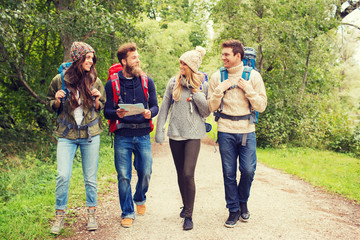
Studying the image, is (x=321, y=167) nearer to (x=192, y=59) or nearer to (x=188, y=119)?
(x=188, y=119)

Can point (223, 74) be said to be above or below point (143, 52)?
below

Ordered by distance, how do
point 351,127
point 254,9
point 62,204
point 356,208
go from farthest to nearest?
point 351,127 < point 254,9 < point 356,208 < point 62,204

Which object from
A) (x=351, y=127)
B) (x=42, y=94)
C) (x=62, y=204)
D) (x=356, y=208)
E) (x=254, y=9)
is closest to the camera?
(x=62, y=204)

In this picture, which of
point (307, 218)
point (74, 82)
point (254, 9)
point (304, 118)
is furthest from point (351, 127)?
point (74, 82)

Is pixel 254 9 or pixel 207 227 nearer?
pixel 207 227

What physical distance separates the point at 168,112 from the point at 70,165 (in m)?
1.40

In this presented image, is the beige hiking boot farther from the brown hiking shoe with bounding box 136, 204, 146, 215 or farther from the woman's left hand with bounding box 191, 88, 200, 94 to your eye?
the woman's left hand with bounding box 191, 88, 200, 94

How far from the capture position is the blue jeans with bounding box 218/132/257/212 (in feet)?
13.3

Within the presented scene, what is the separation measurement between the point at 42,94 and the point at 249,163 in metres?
7.37

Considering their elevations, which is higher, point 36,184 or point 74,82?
point 74,82

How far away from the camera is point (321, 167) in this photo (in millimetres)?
9656

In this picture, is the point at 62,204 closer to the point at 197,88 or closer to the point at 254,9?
the point at 197,88

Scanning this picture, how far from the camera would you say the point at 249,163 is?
4.08 m

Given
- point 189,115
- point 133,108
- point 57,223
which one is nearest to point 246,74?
point 189,115
